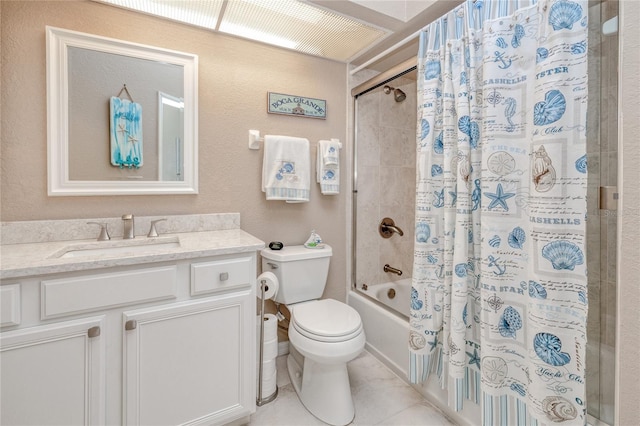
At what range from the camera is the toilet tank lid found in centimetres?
179

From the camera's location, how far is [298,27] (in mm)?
1765

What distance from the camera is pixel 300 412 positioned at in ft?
5.04

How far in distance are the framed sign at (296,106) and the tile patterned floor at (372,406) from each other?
1728mm

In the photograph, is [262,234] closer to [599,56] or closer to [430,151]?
[430,151]

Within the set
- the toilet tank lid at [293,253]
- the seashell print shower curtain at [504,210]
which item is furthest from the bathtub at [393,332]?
the toilet tank lid at [293,253]

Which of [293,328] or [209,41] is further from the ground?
[209,41]

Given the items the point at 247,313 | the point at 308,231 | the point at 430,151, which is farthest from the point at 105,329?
the point at 430,151

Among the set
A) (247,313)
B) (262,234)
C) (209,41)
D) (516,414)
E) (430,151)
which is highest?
(209,41)

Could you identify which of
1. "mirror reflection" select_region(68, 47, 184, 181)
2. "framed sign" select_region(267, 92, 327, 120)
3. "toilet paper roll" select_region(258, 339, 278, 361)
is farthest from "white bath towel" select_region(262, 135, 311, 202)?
"toilet paper roll" select_region(258, 339, 278, 361)

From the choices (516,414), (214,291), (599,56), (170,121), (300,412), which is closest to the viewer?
(599,56)

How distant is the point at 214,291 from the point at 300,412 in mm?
826

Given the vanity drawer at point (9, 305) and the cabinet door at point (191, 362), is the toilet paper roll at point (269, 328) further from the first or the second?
the vanity drawer at point (9, 305)

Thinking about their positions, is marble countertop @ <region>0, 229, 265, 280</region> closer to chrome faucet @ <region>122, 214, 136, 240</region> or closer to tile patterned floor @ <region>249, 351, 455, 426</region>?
chrome faucet @ <region>122, 214, 136, 240</region>

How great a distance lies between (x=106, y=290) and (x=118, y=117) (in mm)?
944
